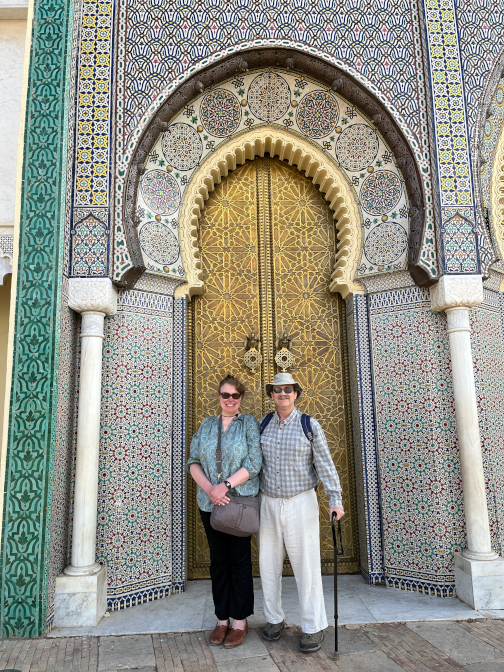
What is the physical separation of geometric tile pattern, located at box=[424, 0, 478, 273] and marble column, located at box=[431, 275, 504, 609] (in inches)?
8.1

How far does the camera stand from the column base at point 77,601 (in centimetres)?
333

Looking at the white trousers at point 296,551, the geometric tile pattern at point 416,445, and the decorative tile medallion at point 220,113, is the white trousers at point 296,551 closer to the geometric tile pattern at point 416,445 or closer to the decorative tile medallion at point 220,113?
the geometric tile pattern at point 416,445

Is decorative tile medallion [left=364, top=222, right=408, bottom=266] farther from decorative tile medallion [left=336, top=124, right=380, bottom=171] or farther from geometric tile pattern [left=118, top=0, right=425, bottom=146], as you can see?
geometric tile pattern [left=118, top=0, right=425, bottom=146]

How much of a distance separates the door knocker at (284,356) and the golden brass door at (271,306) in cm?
6

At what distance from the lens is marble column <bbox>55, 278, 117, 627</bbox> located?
3369 millimetres

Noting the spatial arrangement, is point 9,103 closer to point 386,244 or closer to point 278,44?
point 278,44

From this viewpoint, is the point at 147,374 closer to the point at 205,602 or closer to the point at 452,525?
the point at 205,602

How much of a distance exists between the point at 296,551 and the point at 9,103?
4061 mm

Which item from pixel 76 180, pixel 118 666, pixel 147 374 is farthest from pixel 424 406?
pixel 76 180

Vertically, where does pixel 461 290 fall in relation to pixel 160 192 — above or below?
below

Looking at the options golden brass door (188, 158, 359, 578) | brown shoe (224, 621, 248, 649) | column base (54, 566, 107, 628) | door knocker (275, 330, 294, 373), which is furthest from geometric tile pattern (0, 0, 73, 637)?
door knocker (275, 330, 294, 373)

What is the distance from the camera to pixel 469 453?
3.80 meters

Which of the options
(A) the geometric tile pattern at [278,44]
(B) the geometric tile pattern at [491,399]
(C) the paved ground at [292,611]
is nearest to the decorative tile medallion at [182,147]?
(A) the geometric tile pattern at [278,44]

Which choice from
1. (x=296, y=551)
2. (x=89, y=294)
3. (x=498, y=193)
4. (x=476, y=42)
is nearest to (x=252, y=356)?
(x=89, y=294)
